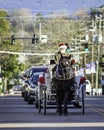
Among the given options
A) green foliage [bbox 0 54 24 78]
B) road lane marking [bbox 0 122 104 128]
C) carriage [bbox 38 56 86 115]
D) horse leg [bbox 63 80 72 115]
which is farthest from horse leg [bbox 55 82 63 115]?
green foliage [bbox 0 54 24 78]

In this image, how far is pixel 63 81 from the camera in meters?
24.8

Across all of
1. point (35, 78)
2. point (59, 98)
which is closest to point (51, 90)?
point (59, 98)

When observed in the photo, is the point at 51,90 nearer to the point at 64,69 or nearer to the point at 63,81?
the point at 63,81

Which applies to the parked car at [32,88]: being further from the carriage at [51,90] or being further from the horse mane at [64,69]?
the horse mane at [64,69]

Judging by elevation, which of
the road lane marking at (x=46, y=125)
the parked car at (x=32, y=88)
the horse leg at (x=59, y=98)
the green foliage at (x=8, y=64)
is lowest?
the road lane marking at (x=46, y=125)

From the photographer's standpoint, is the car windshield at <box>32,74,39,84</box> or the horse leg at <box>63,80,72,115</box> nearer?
the horse leg at <box>63,80,72,115</box>

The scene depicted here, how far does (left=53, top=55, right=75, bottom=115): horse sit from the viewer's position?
2436 centimetres

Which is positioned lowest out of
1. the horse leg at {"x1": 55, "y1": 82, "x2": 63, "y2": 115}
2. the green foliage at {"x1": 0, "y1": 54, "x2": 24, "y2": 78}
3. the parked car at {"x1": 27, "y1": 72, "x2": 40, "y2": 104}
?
the horse leg at {"x1": 55, "y1": 82, "x2": 63, "y2": 115}

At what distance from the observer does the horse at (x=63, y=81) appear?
959 inches

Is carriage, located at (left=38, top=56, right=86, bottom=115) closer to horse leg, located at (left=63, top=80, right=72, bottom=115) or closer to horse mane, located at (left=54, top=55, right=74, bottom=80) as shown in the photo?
horse leg, located at (left=63, top=80, right=72, bottom=115)

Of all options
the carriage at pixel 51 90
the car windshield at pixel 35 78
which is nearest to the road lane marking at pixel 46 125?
the carriage at pixel 51 90

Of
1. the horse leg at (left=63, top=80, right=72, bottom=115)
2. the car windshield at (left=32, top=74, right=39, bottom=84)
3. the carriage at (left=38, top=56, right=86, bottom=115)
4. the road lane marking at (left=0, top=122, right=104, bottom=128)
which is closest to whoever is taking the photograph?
the road lane marking at (left=0, top=122, right=104, bottom=128)

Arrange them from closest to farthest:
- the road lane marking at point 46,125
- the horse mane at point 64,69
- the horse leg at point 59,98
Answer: the road lane marking at point 46,125 < the horse mane at point 64,69 < the horse leg at point 59,98

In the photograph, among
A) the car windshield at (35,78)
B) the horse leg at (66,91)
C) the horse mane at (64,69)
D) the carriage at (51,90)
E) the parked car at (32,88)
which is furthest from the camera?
the parked car at (32,88)
